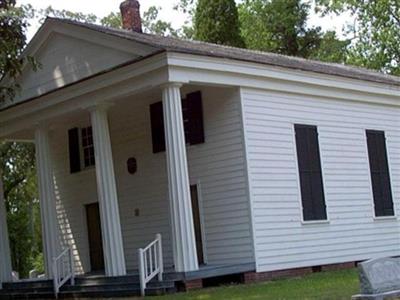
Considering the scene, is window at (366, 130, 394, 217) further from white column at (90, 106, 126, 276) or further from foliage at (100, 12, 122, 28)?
foliage at (100, 12, 122, 28)

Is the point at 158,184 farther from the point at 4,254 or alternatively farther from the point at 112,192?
the point at 4,254

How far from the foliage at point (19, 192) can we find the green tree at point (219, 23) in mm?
9927

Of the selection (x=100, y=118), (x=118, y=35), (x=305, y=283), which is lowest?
(x=305, y=283)

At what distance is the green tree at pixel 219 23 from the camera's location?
35094mm

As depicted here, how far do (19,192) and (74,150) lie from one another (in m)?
21.9

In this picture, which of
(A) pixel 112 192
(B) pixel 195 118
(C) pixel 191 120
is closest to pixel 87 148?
(A) pixel 112 192

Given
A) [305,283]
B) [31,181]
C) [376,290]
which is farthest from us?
[31,181]

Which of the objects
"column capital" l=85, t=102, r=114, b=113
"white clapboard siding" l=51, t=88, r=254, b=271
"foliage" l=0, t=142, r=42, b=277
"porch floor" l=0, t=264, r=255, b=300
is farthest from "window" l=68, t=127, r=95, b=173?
"foliage" l=0, t=142, r=42, b=277

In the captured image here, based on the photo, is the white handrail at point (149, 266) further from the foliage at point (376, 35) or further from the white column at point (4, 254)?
the foliage at point (376, 35)

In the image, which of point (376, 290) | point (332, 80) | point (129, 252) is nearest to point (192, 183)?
point (129, 252)

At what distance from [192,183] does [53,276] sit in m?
4.07

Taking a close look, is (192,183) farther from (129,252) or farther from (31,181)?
(31,181)

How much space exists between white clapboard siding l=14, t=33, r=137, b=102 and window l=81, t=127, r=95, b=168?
1.90 meters

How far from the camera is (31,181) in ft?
128
